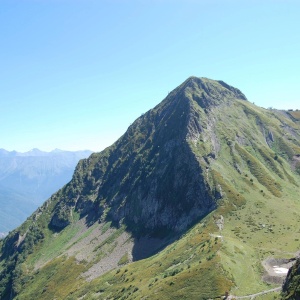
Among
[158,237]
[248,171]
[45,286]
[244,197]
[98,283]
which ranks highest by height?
[248,171]

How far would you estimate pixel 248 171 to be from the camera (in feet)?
Result: 624

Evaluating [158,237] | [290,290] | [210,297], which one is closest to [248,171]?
[158,237]

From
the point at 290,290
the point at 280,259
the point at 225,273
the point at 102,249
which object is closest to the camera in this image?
the point at 290,290

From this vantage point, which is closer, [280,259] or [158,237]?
[280,259]

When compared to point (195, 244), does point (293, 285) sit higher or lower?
higher

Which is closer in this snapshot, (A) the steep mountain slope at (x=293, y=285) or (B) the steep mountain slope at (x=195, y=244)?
(A) the steep mountain slope at (x=293, y=285)

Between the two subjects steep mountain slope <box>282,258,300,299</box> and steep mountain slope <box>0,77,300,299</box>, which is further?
steep mountain slope <box>0,77,300,299</box>

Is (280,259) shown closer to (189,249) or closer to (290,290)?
(189,249)

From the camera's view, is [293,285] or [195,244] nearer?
[293,285]

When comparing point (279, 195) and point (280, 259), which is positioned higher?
point (279, 195)

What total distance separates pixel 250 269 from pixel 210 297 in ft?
73.8

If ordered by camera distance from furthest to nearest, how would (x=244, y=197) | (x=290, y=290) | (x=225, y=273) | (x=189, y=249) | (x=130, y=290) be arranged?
(x=244, y=197)
(x=189, y=249)
(x=130, y=290)
(x=225, y=273)
(x=290, y=290)

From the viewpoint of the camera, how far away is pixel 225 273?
82.2m

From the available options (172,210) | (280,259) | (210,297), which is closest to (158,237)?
(172,210)
